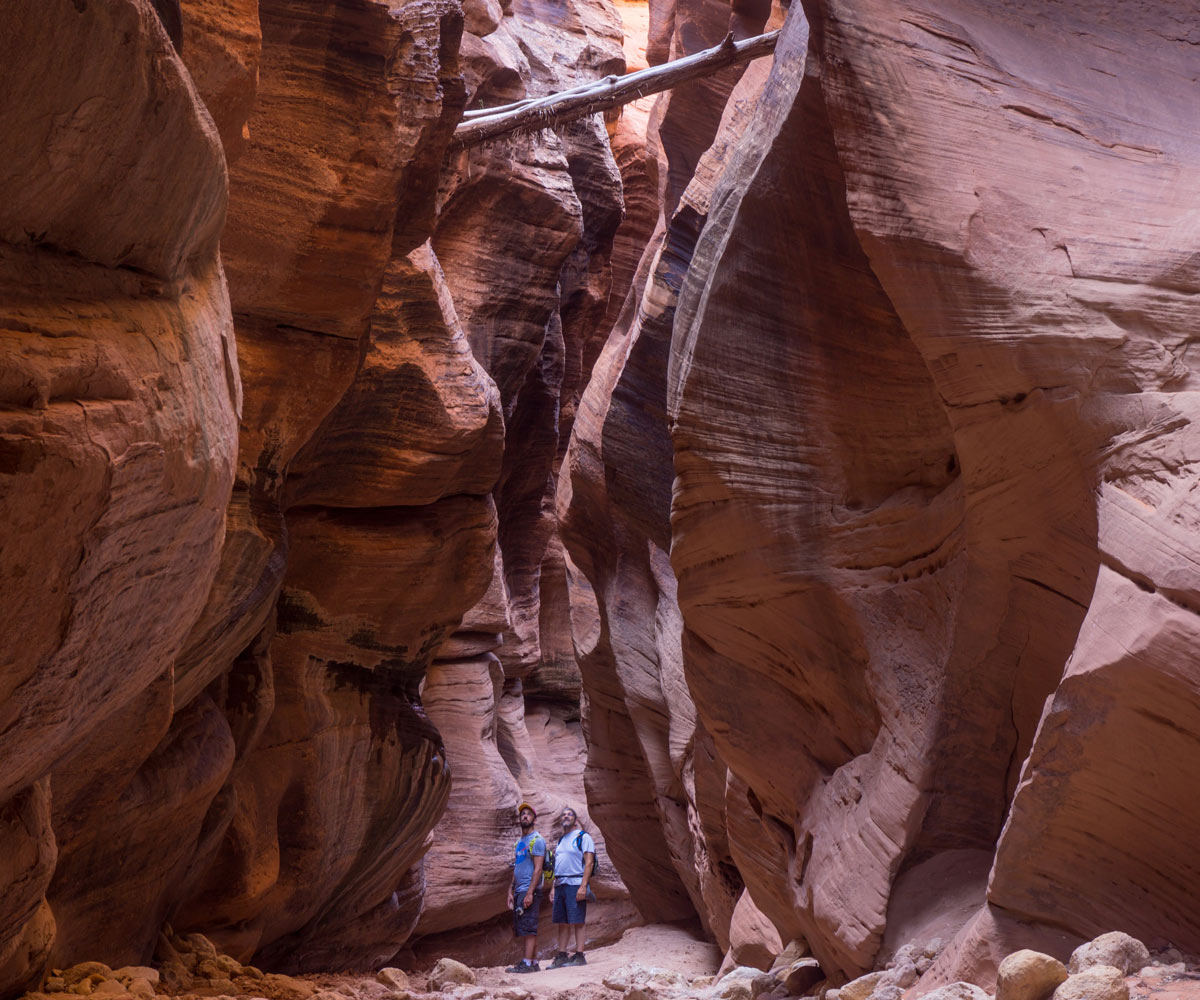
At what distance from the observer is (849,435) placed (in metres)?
6.16

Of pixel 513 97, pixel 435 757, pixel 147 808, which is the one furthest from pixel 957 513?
pixel 513 97

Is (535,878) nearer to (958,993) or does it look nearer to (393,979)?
(393,979)

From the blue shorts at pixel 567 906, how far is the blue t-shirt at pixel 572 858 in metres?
0.09

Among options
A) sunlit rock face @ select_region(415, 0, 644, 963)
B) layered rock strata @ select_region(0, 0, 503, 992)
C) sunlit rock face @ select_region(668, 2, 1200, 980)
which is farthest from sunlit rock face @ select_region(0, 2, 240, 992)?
sunlit rock face @ select_region(415, 0, 644, 963)

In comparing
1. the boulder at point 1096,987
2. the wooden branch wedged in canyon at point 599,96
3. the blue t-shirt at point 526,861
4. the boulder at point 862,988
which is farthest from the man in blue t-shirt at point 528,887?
the boulder at point 1096,987

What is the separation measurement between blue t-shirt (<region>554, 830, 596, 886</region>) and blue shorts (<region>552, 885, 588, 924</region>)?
0.30ft

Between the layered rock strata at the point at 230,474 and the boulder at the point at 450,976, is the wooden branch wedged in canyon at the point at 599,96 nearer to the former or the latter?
the layered rock strata at the point at 230,474

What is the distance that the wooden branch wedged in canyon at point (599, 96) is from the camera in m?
8.46

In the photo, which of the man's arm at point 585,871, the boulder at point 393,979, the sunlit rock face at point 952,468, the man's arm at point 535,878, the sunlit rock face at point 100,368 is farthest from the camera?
the man's arm at point 535,878

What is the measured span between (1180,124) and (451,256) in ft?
26.6

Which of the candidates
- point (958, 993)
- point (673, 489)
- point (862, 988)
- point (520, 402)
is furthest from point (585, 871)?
point (958, 993)

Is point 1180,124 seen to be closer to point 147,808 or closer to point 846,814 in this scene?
point 846,814

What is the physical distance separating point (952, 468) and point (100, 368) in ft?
14.6

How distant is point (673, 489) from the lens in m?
6.94
